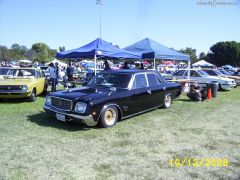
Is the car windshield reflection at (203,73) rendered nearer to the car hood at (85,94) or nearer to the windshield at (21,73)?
the windshield at (21,73)

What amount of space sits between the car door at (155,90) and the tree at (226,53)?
68.8 metres

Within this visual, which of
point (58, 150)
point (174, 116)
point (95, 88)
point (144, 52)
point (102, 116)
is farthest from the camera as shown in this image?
point (144, 52)

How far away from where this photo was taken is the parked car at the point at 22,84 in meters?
10.5

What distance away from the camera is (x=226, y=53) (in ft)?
240

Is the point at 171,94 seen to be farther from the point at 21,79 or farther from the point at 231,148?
the point at 21,79

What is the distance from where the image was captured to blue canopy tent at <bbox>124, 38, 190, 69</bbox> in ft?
A: 48.6

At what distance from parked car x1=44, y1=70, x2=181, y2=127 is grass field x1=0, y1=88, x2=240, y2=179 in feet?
1.13

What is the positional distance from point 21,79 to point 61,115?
5.60 m

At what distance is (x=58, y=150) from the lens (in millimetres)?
5293

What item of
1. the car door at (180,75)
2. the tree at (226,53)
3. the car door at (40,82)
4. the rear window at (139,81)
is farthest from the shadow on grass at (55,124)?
the tree at (226,53)

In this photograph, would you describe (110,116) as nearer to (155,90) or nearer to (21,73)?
(155,90)

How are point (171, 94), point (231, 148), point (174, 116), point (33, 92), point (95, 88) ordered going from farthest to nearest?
point (33, 92) < point (171, 94) < point (174, 116) < point (95, 88) < point (231, 148)

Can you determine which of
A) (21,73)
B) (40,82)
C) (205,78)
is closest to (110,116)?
(40,82)

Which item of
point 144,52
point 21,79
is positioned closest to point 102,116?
point 21,79
